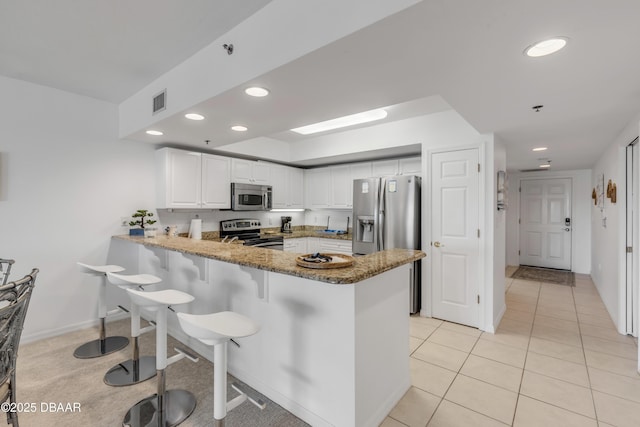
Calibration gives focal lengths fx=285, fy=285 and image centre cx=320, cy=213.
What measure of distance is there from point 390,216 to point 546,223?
493cm

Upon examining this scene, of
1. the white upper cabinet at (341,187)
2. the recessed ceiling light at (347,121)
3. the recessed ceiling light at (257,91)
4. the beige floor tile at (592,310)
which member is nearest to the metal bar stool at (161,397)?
the recessed ceiling light at (257,91)

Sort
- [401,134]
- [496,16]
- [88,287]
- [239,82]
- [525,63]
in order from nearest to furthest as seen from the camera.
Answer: [496,16] → [525,63] → [239,82] → [88,287] → [401,134]

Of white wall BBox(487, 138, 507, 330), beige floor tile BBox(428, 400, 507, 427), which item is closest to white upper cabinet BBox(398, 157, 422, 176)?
white wall BBox(487, 138, 507, 330)

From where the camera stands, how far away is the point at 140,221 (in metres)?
3.71

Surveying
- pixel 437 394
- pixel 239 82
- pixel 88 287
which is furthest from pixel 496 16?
pixel 88 287

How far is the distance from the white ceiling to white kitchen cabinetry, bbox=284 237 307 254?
2.34m

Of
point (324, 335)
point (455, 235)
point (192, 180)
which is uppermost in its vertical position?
point (192, 180)

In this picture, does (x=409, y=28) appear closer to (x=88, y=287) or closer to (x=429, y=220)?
(x=429, y=220)

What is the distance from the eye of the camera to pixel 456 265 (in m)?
3.39

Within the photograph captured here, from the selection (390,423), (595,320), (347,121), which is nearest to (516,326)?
(595,320)

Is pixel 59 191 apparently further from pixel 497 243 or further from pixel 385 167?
pixel 497 243

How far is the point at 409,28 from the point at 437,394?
7.75 feet

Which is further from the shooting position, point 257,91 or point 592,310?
point 592,310

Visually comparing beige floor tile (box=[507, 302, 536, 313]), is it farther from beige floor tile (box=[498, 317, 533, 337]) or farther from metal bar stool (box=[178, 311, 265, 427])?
metal bar stool (box=[178, 311, 265, 427])
